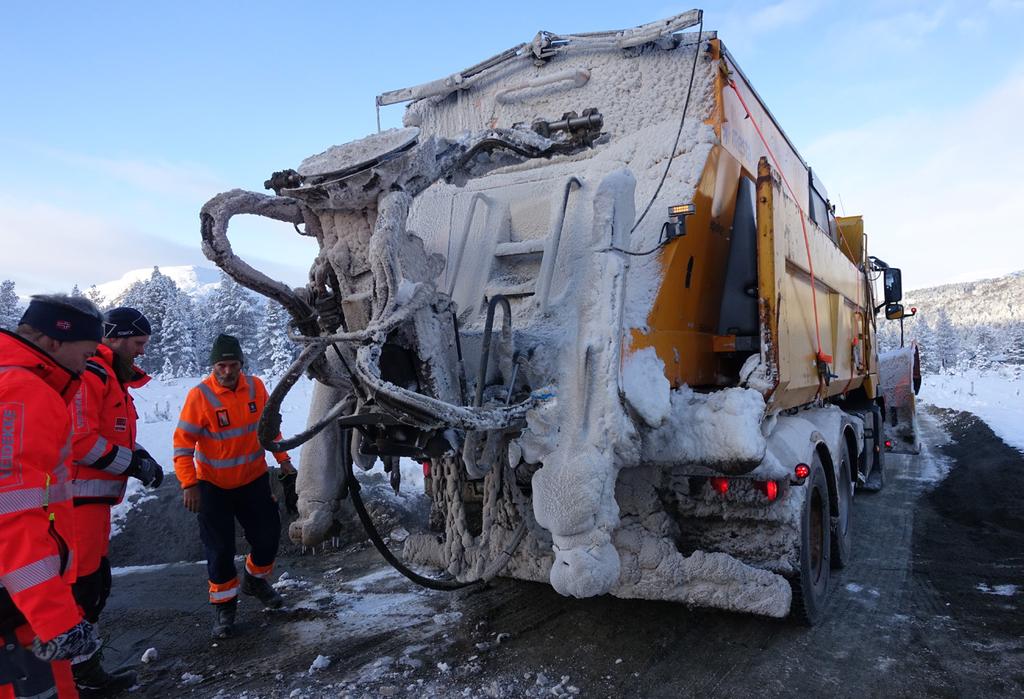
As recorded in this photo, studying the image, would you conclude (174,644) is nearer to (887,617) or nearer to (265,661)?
(265,661)

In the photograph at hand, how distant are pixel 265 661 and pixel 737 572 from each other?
2.38 m

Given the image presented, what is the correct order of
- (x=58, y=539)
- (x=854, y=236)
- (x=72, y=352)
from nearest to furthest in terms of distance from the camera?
(x=58, y=539) < (x=72, y=352) < (x=854, y=236)

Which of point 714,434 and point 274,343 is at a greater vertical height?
point 274,343

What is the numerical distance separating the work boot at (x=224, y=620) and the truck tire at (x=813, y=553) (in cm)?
304

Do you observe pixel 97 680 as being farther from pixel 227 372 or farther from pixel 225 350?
pixel 225 350

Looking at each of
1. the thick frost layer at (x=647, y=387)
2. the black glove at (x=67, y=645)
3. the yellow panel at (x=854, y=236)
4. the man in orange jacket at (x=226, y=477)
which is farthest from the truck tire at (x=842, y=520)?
the black glove at (x=67, y=645)

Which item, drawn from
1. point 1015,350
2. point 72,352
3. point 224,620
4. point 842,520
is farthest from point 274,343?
point 1015,350

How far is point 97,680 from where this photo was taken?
3.11 meters

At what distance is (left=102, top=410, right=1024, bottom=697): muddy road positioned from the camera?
296 cm

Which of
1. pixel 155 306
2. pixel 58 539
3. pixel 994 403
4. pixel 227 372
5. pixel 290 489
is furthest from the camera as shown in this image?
pixel 155 306

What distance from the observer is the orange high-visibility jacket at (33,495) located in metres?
1.94

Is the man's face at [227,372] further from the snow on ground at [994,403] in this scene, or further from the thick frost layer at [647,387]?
the snow on ground at [994,403]

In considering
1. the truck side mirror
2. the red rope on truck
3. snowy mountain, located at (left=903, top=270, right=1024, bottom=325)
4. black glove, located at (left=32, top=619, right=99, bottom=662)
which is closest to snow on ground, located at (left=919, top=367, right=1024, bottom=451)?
the truck side mirror

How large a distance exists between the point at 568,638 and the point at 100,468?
2.52 metres
